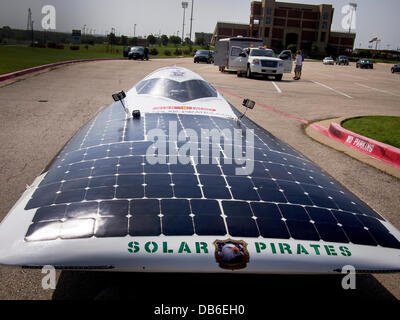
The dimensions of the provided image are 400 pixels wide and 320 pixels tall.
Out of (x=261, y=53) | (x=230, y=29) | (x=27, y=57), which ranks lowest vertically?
(x=27, y=57)

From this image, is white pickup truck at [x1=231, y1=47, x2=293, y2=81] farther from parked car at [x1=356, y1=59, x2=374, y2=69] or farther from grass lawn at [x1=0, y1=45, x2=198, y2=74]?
parked car at [x1=356, y1=59, x2=374, y2=69]

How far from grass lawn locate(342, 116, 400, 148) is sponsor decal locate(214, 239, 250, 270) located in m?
7.11

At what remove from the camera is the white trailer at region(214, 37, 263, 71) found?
2623 centimetres

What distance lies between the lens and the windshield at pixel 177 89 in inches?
206

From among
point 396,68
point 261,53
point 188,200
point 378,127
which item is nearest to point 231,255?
point 188,200

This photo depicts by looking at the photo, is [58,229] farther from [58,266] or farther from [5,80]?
[5,80]

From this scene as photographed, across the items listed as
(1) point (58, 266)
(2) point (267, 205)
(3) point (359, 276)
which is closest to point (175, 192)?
(2) point (267, 205)

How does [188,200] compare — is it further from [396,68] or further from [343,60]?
[343,60]

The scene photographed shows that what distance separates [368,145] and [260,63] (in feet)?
54.2

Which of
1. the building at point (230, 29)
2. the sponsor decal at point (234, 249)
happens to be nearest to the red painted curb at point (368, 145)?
the sponsor decal at point (234, 249)

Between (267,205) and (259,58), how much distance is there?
72.3 ft

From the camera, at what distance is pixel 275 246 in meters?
2.18

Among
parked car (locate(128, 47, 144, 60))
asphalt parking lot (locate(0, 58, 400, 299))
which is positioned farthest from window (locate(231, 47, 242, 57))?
parked car (locate(128, 47, 144, 60))

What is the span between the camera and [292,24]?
337 feet
